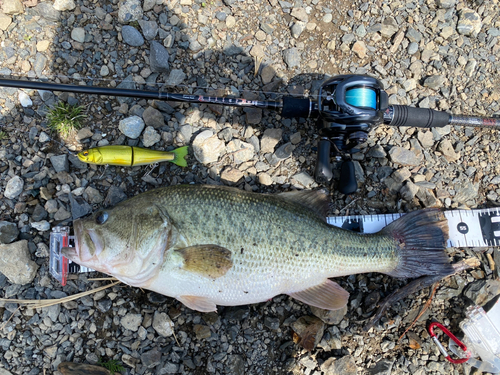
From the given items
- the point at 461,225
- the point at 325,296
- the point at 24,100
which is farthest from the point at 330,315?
the point at 24,100

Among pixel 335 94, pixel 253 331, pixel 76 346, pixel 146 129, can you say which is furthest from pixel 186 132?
pixel 76 346

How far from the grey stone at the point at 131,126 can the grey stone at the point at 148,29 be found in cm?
101

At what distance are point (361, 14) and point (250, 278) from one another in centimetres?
350

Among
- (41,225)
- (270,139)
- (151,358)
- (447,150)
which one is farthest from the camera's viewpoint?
(447,150)

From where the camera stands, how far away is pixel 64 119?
342 cm

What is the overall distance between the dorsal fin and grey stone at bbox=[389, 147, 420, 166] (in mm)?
1116

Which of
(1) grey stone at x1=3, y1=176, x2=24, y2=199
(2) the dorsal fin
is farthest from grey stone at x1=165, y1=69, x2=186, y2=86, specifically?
(1) grey stone at x1=3, y1=176, x2=24, y2=199

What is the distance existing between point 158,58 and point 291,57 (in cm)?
157

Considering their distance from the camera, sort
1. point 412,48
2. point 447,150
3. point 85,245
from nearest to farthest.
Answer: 1. point 85,245
2. point 447,150
3. point 412,48

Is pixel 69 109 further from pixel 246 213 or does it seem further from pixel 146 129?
pixel 246 213

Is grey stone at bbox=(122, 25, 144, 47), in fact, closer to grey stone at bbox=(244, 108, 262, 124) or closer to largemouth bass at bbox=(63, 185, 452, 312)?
grey stone at bbox=(244, 108, 262, 124)

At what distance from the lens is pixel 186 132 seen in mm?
3525

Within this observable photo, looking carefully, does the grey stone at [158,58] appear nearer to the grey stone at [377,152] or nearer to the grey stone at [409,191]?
the grey stone at [377,152]

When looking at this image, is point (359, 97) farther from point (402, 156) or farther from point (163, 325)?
point (163, 325)
